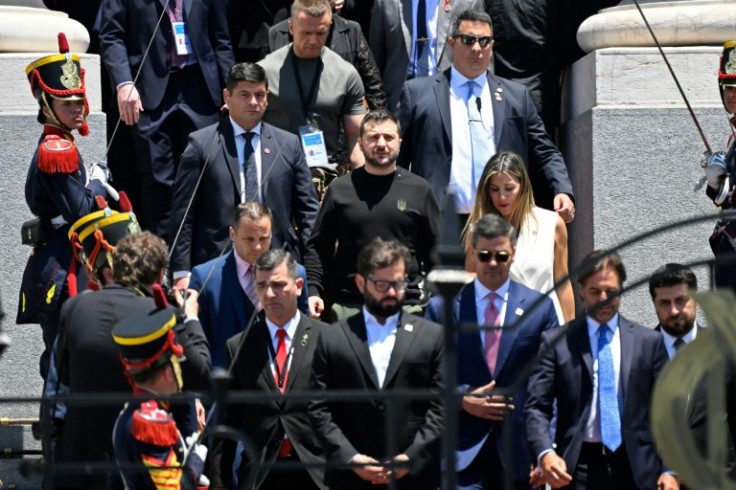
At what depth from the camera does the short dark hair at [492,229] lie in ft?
26.5

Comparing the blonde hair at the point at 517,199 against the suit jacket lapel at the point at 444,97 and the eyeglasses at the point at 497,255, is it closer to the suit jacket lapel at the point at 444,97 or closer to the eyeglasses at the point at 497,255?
the eyeglasses at the point at 497,255

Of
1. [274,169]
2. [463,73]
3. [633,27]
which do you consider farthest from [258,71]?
[633,27]

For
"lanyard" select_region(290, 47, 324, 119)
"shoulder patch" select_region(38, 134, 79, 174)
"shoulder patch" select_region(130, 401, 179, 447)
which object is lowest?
"shoulder patch" select_region(130, 401, 179, 447)

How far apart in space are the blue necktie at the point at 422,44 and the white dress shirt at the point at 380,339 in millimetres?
3311

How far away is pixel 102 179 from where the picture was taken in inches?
356

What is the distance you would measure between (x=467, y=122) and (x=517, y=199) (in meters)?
1.09

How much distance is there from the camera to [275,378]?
7.99m

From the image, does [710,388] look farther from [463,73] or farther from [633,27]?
[633,27]

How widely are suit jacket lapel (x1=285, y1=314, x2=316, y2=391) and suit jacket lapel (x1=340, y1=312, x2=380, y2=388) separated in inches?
12.8

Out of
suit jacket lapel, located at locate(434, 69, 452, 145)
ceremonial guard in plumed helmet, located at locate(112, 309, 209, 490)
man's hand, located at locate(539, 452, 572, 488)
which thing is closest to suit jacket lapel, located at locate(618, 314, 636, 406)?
man's hand, located at locate(539, 452, 572, 488)

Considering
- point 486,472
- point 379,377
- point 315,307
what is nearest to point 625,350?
point 486,472

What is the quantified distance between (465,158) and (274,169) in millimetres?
1101

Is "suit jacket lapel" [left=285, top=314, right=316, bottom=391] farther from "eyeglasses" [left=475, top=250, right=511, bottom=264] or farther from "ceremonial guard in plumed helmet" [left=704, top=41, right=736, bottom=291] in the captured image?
"ceremonial guard in plumed helmet" [left=704, top=41, right=736, bottom=291]

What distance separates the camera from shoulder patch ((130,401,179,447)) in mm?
6406
